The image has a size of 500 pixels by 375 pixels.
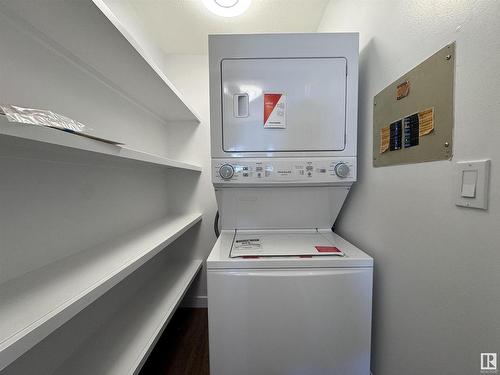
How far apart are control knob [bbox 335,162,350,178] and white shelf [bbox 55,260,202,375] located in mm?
1309

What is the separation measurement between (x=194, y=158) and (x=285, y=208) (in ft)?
3.87

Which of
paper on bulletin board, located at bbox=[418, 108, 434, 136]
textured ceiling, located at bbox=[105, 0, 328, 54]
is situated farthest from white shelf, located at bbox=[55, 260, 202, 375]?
textured ceiling, located at bbox=[105, 0, 328, 54]

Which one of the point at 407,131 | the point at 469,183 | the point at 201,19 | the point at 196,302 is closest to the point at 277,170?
the point at 407,131

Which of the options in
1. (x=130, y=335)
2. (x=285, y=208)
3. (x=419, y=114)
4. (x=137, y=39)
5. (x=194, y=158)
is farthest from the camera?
(x=194, y=158)

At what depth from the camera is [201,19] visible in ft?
5.04

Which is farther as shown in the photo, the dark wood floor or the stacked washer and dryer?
the dark wood floor

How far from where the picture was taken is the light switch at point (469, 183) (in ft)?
1.75

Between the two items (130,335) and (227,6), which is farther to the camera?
(227,6)

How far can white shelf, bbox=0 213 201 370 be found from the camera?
438mm

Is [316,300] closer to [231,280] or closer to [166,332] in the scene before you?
[231,280]

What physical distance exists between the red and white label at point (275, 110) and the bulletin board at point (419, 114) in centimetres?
46

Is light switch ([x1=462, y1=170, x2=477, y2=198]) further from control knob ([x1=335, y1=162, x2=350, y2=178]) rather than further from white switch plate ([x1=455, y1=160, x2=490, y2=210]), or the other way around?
control knob ([x1=335, y1=162, x2=350, y2=178])

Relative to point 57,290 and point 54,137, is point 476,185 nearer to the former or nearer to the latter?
point 54,137

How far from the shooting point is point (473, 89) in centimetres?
54
